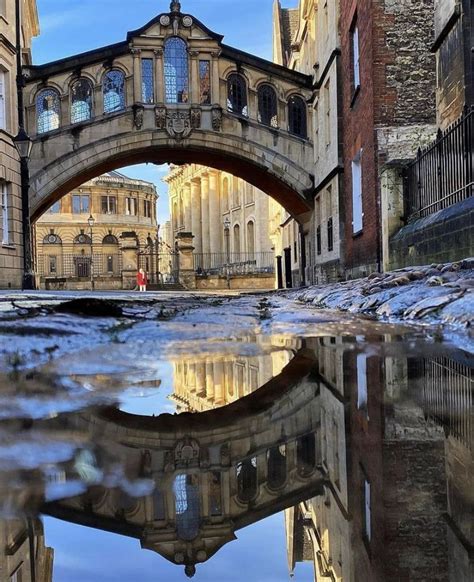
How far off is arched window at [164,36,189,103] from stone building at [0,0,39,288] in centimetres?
555

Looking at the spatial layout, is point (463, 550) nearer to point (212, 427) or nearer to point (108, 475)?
point (108, 475)

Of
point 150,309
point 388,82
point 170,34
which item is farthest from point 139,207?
point 150,309

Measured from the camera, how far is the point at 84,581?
1203 mm

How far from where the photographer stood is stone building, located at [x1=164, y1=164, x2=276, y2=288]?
48031mm

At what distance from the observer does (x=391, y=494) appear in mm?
1561

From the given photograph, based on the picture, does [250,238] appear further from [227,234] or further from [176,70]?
[176,70]

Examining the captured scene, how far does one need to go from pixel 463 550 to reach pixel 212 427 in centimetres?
118

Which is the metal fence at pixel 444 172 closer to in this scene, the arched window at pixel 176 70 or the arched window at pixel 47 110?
the arched window at pixel 176 70

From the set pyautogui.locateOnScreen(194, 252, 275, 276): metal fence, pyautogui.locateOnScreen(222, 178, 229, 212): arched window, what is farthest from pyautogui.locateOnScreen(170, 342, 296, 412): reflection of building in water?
pyautogui.locateOnScreen(222, 178, 229, 212): arched window

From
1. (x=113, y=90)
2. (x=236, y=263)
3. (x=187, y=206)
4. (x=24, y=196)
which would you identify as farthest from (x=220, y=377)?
(x=187, y=206)

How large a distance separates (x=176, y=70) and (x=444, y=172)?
16.5 meters

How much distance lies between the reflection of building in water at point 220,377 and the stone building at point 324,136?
15499 millimetres

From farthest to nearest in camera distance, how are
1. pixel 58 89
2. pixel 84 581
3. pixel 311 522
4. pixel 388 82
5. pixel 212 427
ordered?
pixel 58 89 < pixel 388 82 < pixel 212 427 < pixel 311 522 < pixel 84 581

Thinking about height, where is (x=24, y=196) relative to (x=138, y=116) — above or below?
below
